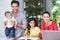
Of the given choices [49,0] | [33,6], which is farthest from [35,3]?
[49,0]

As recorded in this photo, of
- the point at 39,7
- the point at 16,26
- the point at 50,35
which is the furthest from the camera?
the point at 39,7

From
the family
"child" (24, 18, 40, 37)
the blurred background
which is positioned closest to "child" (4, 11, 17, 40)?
the family

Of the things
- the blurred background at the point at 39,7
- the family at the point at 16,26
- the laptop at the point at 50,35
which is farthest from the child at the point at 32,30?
the blurred background at the point at 39,7

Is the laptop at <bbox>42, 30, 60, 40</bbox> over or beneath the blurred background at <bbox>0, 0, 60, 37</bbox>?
beneath

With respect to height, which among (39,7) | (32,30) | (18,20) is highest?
(39,7)

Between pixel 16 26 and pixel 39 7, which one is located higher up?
pixel 39 7

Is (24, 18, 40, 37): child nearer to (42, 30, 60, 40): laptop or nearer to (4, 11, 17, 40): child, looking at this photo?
(4, 11, 17, 40): child

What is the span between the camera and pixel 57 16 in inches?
218

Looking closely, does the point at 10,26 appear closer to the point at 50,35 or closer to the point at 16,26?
the point at 16,26

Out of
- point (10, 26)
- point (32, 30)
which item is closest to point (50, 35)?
point (32, 30)

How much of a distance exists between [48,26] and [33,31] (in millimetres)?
285

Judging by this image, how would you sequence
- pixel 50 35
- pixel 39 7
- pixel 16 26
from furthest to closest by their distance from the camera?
pixel 39 7, pixel 16 26, pixel 50 35

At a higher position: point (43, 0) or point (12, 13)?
point (43, 0)

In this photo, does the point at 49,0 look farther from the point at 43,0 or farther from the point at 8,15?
the point at 8,15
